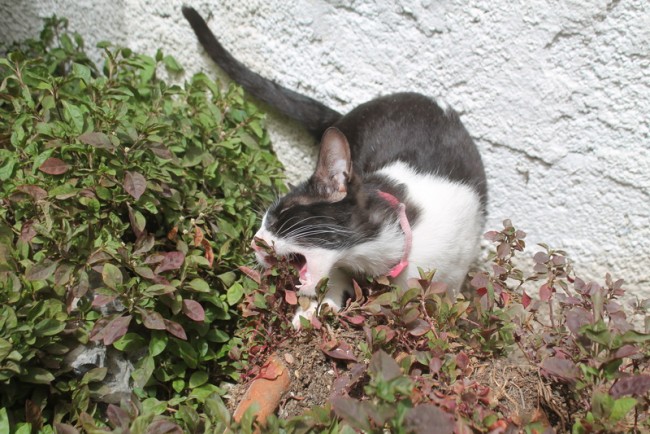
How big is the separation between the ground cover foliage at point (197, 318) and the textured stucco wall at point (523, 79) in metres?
0.48

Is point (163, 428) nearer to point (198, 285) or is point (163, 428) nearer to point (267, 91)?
point (198, 285)

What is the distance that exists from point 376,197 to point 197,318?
2.68 ft

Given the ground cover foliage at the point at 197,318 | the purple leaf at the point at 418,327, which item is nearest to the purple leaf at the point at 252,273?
the ground cover foliage at the point at 197,318

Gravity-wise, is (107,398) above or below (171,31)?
below

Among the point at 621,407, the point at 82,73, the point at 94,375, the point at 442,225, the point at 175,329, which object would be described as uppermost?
the point at 621,407

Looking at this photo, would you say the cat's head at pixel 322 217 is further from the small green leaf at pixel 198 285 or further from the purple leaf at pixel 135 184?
the purple leaf at pixel 135 184

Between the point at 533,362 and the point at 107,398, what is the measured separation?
136 cm

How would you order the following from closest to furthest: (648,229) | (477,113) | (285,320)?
(285,320) → (648,229) → (477,113)

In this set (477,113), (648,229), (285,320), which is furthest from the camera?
(477,113)

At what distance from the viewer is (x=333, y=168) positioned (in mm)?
2291

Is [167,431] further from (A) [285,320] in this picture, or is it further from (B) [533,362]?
(B) [533,362]

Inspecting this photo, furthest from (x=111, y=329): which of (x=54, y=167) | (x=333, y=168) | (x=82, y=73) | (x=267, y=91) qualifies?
(x=267, y=91)

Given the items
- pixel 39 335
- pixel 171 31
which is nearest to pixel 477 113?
pixel 171 31

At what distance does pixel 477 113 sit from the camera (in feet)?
8.88
